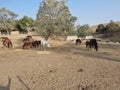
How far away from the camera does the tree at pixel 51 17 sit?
46.7 metres

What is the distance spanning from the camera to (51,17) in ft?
154

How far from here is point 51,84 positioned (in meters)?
12.4

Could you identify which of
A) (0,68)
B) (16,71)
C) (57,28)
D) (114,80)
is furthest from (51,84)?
(57,28)

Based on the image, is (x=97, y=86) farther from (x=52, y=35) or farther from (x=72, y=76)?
(x=52, y=35)

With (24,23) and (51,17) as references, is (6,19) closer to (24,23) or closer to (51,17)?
(24,23)

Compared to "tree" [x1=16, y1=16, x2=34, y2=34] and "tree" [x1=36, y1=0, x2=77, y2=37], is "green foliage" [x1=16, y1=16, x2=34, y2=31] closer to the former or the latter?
"tree" [x1=16, y1=16, x2=34, y2=34]

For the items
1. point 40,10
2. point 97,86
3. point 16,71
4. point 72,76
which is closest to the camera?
point 97,86

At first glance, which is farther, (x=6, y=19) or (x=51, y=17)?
(x=6, y=19)

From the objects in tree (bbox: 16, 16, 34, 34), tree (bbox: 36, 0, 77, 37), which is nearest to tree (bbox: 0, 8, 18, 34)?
tree (bbox: 16, 16, 34, 34)

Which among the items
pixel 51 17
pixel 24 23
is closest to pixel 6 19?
pixel 24 23

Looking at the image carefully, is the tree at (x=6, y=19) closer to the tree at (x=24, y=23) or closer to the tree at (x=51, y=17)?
the tree at (x=24, y=23)

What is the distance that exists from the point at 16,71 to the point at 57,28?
3194 centimetres

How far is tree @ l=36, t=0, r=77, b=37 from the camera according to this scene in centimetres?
4672

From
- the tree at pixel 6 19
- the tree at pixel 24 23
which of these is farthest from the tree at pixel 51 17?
the tree at pixel 24 23
